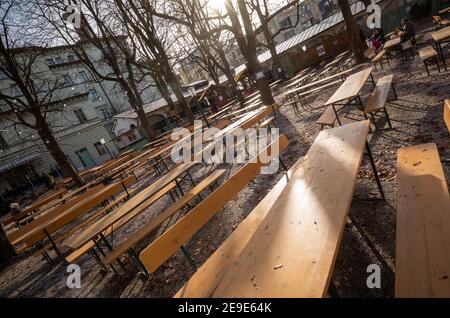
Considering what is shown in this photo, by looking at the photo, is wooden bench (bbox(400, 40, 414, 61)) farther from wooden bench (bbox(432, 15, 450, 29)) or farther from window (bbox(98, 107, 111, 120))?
window (bbox(98, 107, 111, 120))

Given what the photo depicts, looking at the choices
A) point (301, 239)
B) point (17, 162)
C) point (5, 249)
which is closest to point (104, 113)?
point (17, 162)

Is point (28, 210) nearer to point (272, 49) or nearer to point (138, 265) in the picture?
point (138, 265)

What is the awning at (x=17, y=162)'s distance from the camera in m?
27.5

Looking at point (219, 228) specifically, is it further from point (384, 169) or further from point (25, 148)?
point (25, 148)

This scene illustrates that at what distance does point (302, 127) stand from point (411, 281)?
289 inches

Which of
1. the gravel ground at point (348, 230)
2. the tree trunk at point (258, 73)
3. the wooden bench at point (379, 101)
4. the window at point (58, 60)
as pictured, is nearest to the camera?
the gravel ground at point (348, 230)

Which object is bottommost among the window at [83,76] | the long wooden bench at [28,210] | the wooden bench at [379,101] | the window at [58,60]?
the wooden bench at [379,101]

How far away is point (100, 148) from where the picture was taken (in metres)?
33.3

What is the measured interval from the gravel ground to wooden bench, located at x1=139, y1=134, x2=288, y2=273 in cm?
118

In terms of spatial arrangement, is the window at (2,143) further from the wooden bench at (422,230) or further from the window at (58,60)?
the wooden bench at (422,230)

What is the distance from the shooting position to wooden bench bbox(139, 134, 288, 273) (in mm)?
2658

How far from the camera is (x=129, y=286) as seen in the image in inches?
170

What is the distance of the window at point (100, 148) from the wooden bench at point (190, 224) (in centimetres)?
3313

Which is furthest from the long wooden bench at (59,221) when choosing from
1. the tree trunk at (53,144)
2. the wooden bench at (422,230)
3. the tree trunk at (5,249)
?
the tree trunk at (53,144)
